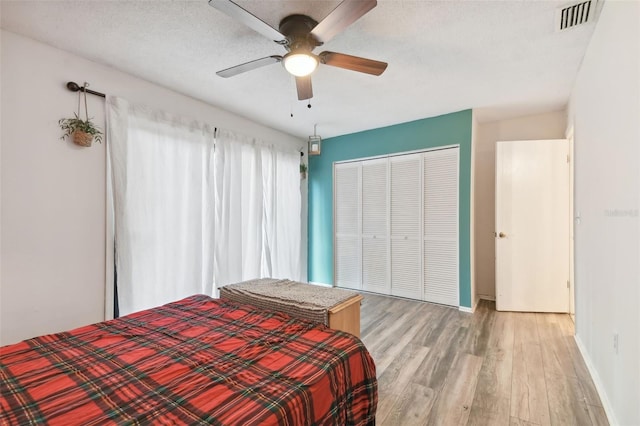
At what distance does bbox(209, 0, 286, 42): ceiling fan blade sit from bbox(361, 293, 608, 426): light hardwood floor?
2408mm

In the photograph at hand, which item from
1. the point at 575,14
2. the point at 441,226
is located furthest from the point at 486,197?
the point at 575,14

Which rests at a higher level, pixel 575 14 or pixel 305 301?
pixel 575 14

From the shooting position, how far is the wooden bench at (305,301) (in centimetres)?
185

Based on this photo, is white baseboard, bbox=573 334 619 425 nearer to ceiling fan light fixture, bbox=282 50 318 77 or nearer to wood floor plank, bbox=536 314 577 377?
wood floor plank, bbox=536 314 577 377

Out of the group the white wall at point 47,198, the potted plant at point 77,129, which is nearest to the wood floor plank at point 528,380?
the white wall at point 47,198

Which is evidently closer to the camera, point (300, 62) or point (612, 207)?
point (612, 207)

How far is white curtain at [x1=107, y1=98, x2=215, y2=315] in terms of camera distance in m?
2.53

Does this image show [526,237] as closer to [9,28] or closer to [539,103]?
[539,103]

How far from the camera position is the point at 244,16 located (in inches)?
60.3

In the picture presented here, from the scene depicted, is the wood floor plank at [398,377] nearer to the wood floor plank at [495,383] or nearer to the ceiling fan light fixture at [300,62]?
the wood floor plank at [495,383]

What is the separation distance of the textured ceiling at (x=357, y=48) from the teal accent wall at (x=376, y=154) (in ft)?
1.42

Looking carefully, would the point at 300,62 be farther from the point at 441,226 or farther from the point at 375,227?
the point at 375,227

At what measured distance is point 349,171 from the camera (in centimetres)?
466

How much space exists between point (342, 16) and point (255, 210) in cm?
274
